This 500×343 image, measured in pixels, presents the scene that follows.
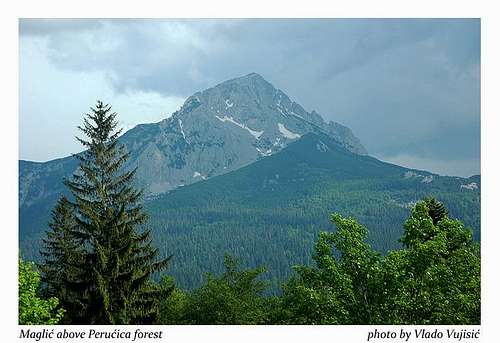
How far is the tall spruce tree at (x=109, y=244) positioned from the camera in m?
22.2

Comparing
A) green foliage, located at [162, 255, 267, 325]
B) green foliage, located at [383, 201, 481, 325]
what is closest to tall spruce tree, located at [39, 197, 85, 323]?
green foliage, located at [162, 255, 267, 325]

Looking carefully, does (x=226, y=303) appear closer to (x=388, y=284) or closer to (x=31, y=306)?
(x=31, y=306)

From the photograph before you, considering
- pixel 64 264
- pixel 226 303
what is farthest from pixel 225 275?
pixel 64 264

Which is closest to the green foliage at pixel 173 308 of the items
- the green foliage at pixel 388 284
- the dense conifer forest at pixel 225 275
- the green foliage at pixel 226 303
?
the green foliage at pixel 226 303

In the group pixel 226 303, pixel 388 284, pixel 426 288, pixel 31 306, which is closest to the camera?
pixel 426 288

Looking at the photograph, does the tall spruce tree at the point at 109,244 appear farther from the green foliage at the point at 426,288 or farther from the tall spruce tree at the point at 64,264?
the green foliage at the point at 426,288

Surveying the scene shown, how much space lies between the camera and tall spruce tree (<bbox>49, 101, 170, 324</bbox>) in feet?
72.7

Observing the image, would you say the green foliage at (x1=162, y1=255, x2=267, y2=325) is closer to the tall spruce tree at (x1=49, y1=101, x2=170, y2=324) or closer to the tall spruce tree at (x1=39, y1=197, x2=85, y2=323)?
the tall spruce tree at (x1=49, y1=101, x2=170, y2=324)

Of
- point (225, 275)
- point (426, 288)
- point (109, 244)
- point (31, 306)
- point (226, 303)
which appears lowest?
point (226, 303)

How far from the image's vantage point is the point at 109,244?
73.8 ft
